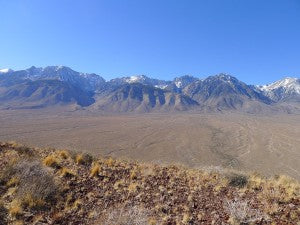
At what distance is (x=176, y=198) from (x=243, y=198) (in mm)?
1875

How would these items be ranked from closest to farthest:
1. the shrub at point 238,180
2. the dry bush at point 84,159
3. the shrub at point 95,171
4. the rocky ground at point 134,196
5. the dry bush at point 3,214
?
the dry bush at point 3,214 < the rocky ground at point 134,196 < the shrub at point 95,171 < the shrub at point 238,180 < the dry bush at point 84,159

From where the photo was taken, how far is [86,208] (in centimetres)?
839

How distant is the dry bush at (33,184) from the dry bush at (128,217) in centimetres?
195

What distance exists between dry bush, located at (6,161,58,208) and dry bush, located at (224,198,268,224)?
4542 millimetres

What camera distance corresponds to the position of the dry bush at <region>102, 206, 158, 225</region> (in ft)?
22.9

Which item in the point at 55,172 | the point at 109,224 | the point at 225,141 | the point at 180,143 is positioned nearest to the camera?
the point at 109,224

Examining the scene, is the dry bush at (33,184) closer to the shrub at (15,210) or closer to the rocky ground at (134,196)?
the rocky ground at (134,196)

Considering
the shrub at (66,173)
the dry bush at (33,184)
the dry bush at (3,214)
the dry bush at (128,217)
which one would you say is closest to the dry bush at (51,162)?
the shrub at (66,173)

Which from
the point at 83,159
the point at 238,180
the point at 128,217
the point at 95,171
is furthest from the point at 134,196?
the point at 83,159

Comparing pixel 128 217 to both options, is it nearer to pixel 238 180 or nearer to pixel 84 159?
pixel 238 180

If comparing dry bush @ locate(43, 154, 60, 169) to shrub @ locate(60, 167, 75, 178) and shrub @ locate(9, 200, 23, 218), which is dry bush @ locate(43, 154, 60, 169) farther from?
shrub @ locate(9, 200, 23, 218)

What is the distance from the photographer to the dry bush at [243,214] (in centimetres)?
759

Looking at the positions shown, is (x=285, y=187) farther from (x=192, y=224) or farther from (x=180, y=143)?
A: (x=180, y=143)

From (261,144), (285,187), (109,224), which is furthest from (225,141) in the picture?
(109,224)
